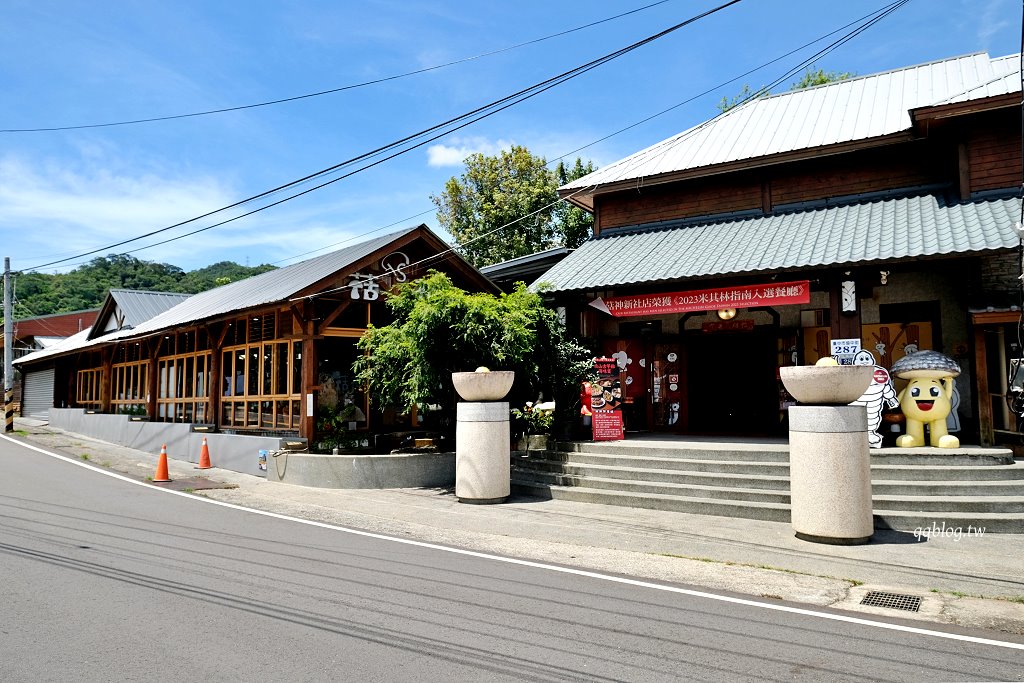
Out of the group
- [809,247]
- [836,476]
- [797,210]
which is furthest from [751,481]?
[797,210]

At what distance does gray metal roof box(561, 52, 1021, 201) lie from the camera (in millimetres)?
15477

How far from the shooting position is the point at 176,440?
67.7 ft

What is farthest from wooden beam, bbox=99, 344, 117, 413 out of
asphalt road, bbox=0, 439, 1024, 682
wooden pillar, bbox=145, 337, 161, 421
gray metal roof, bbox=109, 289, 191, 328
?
asphalt road, bbox=0, 439, 1024, 682

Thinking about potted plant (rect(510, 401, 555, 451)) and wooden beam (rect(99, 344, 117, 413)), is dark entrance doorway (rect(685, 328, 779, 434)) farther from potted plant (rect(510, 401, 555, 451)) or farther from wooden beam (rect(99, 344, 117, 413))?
wooden beam (rect(99, 344, 117, 413))

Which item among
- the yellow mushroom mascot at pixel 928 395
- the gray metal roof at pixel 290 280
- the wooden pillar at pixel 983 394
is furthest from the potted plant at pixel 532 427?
the wooden pillar at pixel 983 394

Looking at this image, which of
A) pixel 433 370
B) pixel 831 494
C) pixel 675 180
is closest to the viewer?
pixel 831 494

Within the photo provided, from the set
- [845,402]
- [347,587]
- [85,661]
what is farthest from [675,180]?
[85,661]

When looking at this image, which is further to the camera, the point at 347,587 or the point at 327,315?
the point at 327,315

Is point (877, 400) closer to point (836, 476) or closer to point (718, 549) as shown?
point (836, 476)

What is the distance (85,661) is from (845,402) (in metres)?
8.61

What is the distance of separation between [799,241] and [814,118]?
16.7ft

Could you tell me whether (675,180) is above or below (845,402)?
above

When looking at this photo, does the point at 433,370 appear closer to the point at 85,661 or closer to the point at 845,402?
the point at 845,402

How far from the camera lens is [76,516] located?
10.5 m
